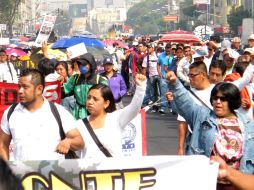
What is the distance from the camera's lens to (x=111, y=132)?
5891 millimetres

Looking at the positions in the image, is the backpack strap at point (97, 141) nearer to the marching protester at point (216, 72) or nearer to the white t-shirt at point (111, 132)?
the white t-shirt at point (111, 132)

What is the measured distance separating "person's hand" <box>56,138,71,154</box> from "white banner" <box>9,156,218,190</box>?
0.50 metres

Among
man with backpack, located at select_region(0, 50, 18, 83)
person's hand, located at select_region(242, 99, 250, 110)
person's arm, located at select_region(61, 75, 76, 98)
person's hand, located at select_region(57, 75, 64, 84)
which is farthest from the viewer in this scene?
man with backpack, located at select_region(0, 50, 18, 83)

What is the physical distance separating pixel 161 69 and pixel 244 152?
45.3ft

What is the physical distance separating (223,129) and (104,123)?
2.97 ft

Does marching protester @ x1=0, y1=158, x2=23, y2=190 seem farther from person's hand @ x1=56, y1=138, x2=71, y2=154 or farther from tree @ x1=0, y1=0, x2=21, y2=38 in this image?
tree @ x1=0, y1=0, x2=21, y2=38

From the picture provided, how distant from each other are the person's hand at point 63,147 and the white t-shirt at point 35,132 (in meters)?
0.23

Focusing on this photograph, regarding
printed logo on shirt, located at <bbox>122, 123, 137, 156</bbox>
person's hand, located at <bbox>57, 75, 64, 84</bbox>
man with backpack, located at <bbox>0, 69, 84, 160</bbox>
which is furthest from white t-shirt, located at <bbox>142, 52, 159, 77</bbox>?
man with backpack, located at <bbox>0, 69, 84, 160</bbox>

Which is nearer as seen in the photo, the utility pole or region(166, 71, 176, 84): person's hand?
region(166, 71, 176, 84): person's hand

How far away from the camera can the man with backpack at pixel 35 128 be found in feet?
19.0

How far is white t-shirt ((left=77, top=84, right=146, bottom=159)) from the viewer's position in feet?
19.1

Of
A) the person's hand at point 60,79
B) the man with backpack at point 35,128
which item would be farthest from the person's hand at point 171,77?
the person's hand at point 60,79

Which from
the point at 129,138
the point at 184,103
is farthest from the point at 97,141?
the point at 129,138

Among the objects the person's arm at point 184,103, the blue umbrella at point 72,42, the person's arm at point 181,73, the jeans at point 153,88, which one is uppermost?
the person's arm at point 184,103
